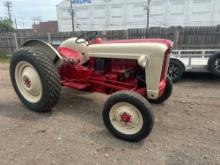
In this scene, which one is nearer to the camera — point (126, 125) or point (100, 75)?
point (126, 125)

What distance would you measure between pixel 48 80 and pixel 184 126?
2.24 meters

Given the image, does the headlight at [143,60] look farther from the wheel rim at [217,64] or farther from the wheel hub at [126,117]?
the wheel rim at [217,64]

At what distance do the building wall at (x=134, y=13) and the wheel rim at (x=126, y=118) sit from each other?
33.0 metres

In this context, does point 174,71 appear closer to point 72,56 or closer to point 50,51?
point 72,56

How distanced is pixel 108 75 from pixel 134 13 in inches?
1326

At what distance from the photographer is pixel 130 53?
296 cm

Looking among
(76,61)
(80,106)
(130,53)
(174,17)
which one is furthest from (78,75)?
(174,17)

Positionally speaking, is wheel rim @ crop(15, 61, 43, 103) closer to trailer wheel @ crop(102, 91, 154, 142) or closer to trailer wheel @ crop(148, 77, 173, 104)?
trailer wheel @ crop(102, 91, 154, 142)

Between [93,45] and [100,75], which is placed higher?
[93,45]

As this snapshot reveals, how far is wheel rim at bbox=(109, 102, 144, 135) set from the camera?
8.61ft

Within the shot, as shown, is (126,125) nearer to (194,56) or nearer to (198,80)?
(198,80)

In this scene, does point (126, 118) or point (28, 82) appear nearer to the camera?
point (126, 118)

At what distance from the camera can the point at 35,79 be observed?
3.35 meters

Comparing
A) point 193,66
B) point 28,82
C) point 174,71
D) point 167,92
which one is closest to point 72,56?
point 28,82
